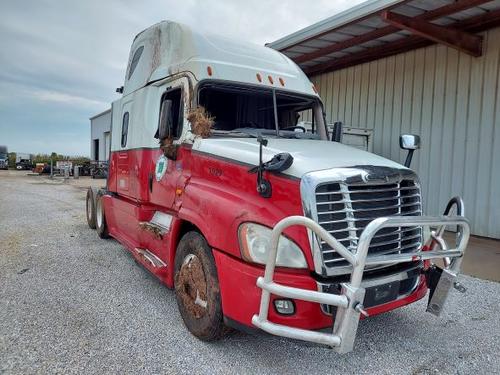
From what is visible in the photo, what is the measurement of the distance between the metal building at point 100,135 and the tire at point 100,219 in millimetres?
25357

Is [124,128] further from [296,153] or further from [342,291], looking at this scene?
[342,291]

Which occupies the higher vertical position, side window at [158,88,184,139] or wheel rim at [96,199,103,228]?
side window at [158,88,184,139]

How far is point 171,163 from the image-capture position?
418 cm

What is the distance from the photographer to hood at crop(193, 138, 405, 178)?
9.76ft

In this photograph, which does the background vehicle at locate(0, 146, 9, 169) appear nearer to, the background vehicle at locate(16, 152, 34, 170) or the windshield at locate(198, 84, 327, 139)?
the background vehicle at locate(16, 152, 34, 170)

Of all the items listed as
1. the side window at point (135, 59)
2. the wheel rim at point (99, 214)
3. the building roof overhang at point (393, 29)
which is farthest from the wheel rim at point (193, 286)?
the building roof overhang at point (393, 29)

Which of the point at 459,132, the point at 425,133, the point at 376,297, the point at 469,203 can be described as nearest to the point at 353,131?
the point at 425,133

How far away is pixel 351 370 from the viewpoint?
3051 mm

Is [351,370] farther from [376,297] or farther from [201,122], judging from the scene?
[201,122]

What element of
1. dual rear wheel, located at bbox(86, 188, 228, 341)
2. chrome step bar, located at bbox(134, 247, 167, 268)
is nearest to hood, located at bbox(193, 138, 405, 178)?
dual rear wheel, located at bbox(86, 188, 228, 341)

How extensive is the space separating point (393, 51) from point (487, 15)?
225 centimetres

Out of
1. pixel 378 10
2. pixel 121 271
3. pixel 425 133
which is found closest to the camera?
pixel 121 271

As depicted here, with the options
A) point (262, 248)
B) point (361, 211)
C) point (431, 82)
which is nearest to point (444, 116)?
point (431, 82)

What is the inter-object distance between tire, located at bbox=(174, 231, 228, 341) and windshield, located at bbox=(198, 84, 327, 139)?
3.91 feet
